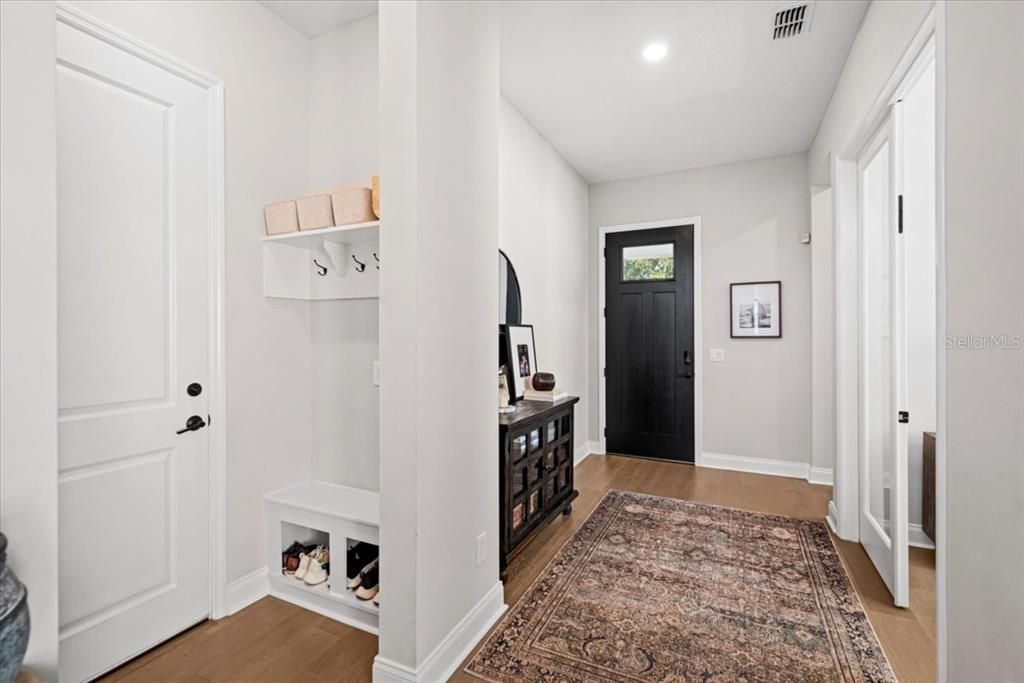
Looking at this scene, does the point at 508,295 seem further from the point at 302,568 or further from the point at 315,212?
the point at 302,568

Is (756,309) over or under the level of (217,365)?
over

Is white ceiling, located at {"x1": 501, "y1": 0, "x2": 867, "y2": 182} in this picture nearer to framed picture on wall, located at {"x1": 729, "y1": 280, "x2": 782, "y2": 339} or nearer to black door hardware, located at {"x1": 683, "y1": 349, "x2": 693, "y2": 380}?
framed picture on wall, located at {"x1": 729, "y1": 280, "x2": 782, "y2": 339}

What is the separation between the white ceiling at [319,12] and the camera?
2240mm

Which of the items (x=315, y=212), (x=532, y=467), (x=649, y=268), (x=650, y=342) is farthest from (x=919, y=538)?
(x=315, y=212)

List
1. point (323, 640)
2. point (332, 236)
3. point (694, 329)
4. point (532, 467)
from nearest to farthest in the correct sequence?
point (323, 640)
point (332, 236)
point (532, 467)
point (694, 329)

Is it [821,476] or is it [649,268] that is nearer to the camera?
[821,476]

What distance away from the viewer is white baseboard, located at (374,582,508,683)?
1.56 metres

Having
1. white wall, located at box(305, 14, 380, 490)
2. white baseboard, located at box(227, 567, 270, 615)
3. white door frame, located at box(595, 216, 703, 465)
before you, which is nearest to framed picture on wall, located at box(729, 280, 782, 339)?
white door frame, located at box(595, 216, 703, 465)

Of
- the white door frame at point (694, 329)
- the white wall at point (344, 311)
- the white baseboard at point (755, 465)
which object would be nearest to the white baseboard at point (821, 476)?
the white baseboard at point (755, 465)

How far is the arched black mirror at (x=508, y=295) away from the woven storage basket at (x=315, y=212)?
1.31 m

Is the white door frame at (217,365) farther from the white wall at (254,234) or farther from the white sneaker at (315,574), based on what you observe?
the white sneaker at (315,574)

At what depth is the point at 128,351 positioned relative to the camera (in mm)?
1773

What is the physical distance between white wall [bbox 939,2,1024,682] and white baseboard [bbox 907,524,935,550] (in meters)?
1.85

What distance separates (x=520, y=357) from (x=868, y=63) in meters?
2.37
